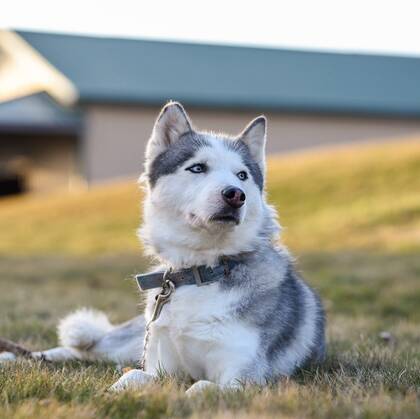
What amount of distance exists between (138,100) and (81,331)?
90.4 feet

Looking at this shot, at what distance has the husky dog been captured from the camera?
4785mm

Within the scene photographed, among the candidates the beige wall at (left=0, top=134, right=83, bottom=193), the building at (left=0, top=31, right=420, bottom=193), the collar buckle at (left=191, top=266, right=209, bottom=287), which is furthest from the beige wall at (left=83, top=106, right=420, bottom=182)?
the collar buckle at (left=191, top=266, right=209, bottom=287)

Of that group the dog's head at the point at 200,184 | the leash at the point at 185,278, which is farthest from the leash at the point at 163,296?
the dog's head at the point at 200,184

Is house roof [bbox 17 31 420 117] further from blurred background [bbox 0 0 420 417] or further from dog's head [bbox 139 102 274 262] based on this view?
dog's head [bbox 139 102 274 262]

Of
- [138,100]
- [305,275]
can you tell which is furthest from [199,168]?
[138,100]

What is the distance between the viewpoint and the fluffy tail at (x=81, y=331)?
6.25 m

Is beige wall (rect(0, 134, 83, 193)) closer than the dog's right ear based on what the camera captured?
No

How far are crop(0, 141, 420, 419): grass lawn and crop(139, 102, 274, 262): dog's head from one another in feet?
3.23

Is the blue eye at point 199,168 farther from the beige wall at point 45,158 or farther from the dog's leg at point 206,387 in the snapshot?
the beige wall at point 45,158

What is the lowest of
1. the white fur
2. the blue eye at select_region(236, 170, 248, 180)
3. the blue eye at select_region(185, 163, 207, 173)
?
the white fur

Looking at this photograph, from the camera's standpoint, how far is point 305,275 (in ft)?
44.9

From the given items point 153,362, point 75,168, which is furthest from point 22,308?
point 75,168

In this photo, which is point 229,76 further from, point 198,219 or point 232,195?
point 232,195

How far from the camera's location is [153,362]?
205 inches
